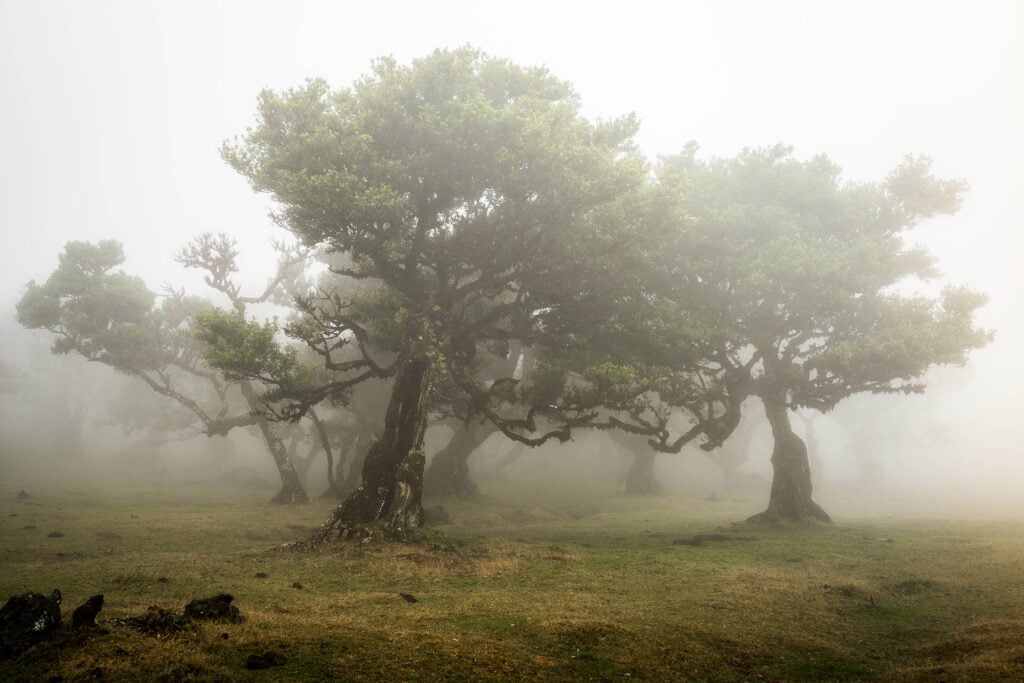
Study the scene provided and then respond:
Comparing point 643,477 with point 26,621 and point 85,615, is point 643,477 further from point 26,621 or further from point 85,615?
point 26,621

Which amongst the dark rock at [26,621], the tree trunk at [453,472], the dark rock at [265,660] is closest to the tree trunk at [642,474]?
→ the tree trunk at [453,472]

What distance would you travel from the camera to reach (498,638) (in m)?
9.98

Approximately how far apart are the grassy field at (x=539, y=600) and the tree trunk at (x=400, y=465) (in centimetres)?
172

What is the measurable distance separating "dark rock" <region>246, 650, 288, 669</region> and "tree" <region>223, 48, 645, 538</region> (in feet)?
38.9

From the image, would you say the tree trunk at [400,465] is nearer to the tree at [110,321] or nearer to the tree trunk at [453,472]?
the tree trunk at [453,472]

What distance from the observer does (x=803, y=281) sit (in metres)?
25.8

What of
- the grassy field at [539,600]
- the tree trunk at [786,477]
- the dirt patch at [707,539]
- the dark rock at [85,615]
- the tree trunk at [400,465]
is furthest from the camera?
the tree trunk at [786,477]

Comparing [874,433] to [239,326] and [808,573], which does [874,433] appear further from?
[239,326]

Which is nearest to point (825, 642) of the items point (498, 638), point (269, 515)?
point (498, 638)

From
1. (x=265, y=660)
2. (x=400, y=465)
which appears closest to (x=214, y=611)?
(x=265, y=660)

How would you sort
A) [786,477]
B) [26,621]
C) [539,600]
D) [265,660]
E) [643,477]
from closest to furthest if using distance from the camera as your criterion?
[265,660]
[26,621]
[539,600]
[786,477]
[643,477]

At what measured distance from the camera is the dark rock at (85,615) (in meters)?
8.71

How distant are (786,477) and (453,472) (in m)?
21.3

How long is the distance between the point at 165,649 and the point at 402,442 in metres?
14.2
